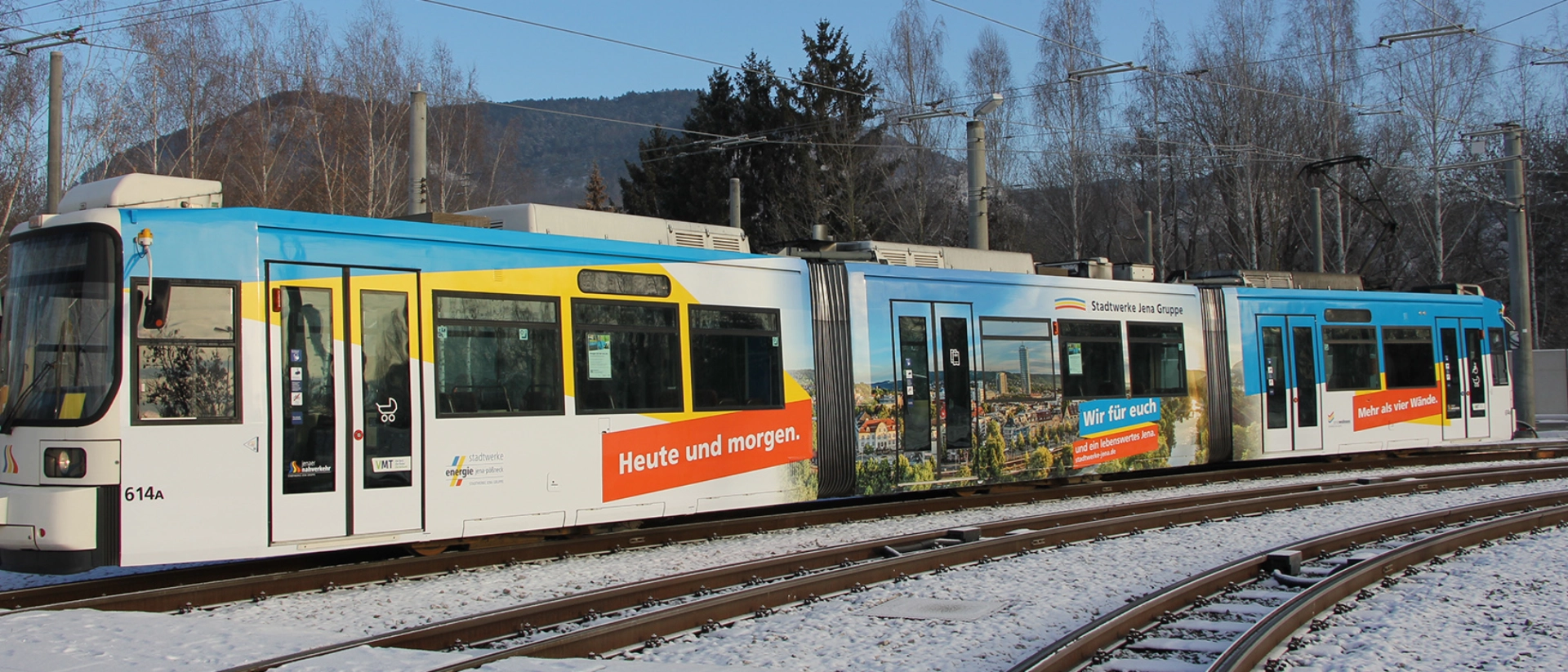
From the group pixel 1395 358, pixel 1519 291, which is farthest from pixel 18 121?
pixel 1519 291

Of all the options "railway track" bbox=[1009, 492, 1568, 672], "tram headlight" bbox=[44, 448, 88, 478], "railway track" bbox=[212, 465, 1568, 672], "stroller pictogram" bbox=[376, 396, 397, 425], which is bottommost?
"railway track" bbox=[1009, 492, 1568, 672]

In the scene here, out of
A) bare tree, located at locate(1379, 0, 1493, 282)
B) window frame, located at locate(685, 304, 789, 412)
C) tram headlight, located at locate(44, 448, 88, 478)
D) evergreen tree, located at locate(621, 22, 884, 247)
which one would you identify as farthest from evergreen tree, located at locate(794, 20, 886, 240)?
tram headlight, located at locate(44, 448, 88, 478)

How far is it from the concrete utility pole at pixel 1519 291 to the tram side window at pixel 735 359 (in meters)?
20.7

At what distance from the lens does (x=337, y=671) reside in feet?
19.3

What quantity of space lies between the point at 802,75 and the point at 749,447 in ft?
116

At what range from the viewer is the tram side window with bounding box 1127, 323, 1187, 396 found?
16.1 metres

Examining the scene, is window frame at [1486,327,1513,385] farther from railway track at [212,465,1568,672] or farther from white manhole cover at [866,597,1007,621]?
white manhole cover at [866,597,1007,621]

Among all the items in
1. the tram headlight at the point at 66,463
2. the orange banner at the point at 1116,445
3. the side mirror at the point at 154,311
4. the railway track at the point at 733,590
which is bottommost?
the railway track at the point at 733,590

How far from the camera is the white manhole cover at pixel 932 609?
7.48 metres

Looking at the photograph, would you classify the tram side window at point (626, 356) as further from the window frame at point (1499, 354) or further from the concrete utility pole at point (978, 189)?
the window frame at point (1499, 354)

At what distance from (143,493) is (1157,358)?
1253 centimetres

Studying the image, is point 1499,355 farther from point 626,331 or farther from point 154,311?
point 154,311

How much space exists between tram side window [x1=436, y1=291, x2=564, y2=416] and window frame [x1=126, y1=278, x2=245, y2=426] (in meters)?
1.45

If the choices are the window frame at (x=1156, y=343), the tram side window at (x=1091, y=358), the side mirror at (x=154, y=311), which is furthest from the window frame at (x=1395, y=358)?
the side mirror at (x=154, y=311)
